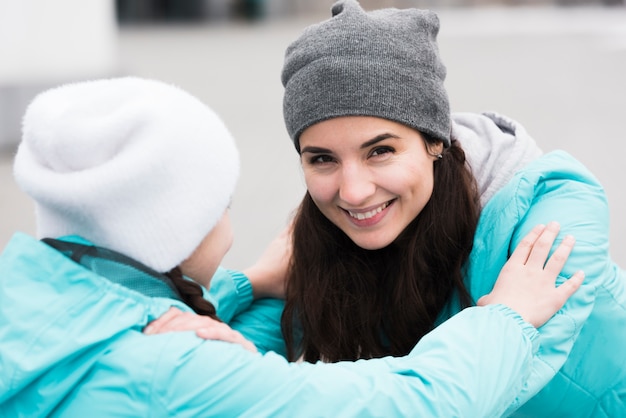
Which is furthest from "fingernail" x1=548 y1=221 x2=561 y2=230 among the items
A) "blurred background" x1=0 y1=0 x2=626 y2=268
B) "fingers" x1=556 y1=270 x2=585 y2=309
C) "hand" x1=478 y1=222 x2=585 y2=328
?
"blurred background" x1=0 y1=0 x2=626 y2=268

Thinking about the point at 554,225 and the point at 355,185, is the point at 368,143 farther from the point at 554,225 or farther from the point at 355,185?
the point at 554,225

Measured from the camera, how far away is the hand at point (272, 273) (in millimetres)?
2857

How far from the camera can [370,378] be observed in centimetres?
190

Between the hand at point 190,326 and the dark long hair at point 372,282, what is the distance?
83cm

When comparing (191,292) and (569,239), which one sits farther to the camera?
(569,239)

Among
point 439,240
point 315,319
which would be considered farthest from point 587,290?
point 315,319

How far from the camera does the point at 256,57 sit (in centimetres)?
1527

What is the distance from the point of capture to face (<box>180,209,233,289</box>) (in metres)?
2.03

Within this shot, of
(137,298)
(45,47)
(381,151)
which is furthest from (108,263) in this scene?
(45,47)

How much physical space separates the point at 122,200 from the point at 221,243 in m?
0.30

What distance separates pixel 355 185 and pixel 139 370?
851 millimetres

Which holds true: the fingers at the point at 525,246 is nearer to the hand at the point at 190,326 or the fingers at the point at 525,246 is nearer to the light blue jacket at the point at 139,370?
the light blue jacket at the point at 139,370

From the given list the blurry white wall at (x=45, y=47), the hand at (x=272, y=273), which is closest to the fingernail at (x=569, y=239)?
the hand at (x=272, y=273)

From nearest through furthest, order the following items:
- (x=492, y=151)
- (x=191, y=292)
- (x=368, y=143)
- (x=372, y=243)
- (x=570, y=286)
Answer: (x=191, y=292)
(x=570, y=286)
(x=368, y=143)
(x=372, y=243)
(x=492, y=151)
